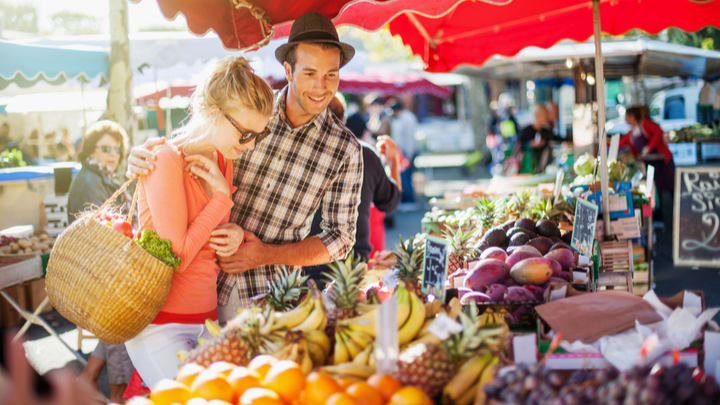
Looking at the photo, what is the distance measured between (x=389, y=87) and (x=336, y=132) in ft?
44.3

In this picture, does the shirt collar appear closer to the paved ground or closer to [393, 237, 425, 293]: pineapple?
[393, 237, 425, 293]: pineapple

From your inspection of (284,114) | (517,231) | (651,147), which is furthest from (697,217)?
(284,114)

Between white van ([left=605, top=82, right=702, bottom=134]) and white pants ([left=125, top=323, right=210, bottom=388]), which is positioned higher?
white van ([left=605, top=82, right=702, bottom=134])

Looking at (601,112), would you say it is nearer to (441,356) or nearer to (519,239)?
(519,239)

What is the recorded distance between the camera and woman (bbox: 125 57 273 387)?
2.43 meters

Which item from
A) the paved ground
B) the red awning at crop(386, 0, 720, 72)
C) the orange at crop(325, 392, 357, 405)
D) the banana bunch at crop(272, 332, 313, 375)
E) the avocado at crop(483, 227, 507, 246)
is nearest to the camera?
the orange at crop(325, 392, 357, 405)

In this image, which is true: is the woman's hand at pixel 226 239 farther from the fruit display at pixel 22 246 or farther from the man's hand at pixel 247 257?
the fruit display at pixel 22 246

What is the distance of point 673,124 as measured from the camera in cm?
1565

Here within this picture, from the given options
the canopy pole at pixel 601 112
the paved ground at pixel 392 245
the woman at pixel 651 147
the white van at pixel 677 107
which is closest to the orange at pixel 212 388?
the canopy pole at pixel 601 112

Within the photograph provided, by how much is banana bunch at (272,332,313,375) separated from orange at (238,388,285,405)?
244 millimetres

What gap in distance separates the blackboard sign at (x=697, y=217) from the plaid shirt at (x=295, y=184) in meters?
5.16

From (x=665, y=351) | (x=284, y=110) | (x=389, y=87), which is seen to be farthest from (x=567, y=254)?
(x=389, y=87)

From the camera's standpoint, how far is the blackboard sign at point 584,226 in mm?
3803

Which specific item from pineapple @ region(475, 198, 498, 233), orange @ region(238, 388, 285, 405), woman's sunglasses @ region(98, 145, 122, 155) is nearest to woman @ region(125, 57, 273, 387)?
orange @ region(238, 388, 285, 405)
